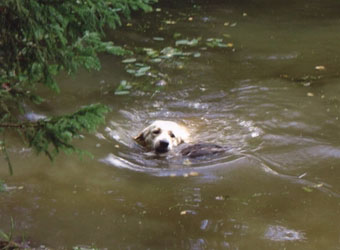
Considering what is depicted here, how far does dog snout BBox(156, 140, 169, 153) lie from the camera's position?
6.81 m

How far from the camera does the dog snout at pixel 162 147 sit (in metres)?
6.81

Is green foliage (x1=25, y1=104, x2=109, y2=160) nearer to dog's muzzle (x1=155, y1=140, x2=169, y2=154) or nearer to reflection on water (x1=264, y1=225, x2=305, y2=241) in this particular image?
reflection on water (x1=264, y1=225, x2=305, y2=241)

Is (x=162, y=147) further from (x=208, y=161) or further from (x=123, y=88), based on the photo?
(x=123, y=88)

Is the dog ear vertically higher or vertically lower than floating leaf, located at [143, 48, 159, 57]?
lower

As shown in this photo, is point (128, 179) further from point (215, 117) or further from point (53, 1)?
point (53, 1)

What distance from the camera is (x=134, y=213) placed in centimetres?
516

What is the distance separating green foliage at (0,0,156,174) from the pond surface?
159cm

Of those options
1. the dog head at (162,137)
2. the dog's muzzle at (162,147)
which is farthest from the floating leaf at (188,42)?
the dog's muzzle at (162,147)

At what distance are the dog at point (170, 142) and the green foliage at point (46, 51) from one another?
3.10 meters

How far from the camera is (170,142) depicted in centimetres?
690

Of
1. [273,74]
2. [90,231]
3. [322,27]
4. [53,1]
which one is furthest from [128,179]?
[322,27]

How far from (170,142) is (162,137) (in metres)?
0.14

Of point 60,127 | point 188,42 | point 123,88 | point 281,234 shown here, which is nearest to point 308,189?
point 281,234

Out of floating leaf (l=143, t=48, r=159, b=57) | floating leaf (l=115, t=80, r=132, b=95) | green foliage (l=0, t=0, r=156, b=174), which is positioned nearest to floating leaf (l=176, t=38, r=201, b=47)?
floating leaf (l=143, t=48, r=159, b=57)
